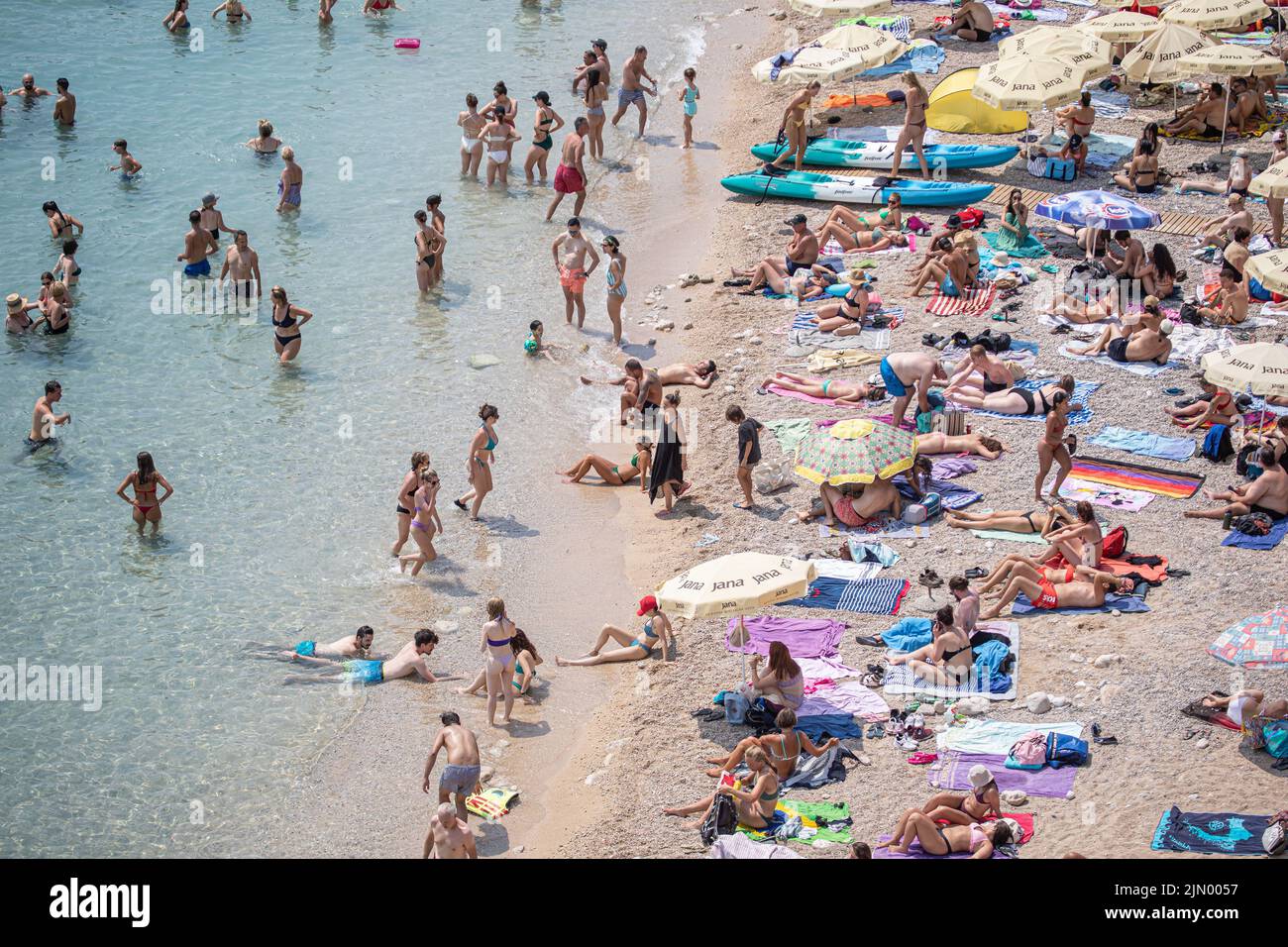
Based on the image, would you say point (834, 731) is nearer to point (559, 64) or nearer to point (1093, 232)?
point (1093, 232)

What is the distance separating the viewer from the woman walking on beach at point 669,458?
16500 millimetres

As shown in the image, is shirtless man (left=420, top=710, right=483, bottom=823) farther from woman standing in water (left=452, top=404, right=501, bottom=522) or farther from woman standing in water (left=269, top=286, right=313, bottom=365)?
woman standing in water (left=269, top=286, right=313, bottom=365)

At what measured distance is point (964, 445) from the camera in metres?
16.7

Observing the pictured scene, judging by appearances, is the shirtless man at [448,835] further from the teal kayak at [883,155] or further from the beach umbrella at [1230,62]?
the beach umbrella at [1230,62]

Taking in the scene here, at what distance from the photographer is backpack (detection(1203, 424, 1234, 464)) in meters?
16.0

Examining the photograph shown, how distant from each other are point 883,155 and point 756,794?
51.5 feet

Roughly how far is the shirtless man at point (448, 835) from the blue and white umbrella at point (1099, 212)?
42.9 feet

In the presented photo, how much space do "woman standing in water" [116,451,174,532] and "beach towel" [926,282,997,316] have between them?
10.7 m

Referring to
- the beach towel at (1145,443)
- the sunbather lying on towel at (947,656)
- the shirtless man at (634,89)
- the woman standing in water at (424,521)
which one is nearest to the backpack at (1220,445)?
the beach towel at (1145,443)

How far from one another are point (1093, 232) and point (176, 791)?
15.2 metres

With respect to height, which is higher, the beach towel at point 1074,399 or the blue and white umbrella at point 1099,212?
the blue and white umbrella at point 1099,212

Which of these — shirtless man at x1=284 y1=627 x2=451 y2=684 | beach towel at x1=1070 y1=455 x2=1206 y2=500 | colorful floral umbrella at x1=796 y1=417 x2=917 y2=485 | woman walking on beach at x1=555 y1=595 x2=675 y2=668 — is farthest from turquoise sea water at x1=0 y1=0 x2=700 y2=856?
beach towel at x1=1070 y1=455 x2=1206 y2=500

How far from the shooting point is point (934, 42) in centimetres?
3005

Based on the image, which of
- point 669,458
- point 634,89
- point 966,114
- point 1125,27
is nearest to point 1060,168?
point 966,114
